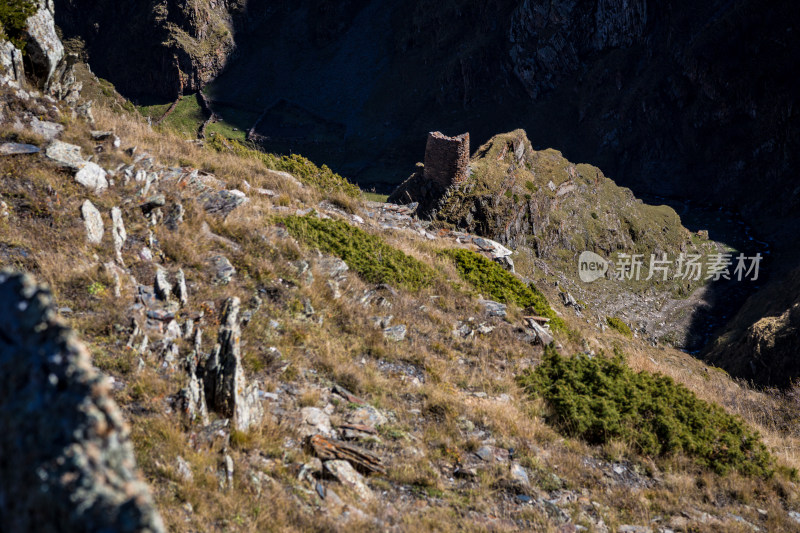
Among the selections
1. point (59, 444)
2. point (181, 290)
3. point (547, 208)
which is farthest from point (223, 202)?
point (547, 208)

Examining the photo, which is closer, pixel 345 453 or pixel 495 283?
pixel 345 453

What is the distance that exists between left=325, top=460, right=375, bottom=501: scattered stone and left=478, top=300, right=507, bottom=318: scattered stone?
7226 mm

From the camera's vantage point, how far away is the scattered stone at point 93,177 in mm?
8523

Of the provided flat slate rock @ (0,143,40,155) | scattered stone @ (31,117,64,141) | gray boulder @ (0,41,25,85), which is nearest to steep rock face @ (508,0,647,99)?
gray boulder @ (0,41,25,85)

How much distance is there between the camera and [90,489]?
1.97 meters

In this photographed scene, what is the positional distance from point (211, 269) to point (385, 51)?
87913 mm

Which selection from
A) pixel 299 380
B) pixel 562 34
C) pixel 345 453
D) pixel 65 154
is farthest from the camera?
pixel 562 34

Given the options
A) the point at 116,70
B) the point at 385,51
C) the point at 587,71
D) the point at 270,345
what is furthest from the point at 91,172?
the point at 116,70

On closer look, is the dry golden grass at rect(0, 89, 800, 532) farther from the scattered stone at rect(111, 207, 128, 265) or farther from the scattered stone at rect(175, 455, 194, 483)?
the scattered stone at rect(111, 207, 128, 265)

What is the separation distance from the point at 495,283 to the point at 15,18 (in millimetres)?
13603

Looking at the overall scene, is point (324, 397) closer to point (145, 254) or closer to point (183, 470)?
point (183, 470)

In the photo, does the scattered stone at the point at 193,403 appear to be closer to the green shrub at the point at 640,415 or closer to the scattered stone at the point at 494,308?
the green shrub at the point at 640,415

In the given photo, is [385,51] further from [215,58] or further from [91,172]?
[91,172]

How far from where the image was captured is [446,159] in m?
27.5
